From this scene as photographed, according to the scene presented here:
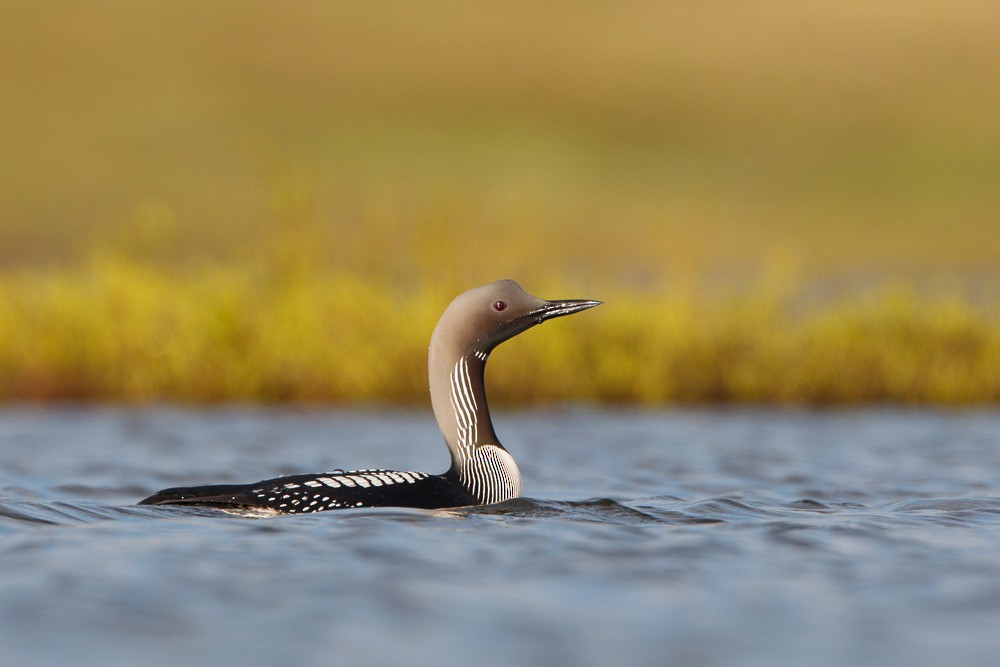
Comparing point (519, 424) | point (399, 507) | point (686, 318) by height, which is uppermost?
point (686, 318)

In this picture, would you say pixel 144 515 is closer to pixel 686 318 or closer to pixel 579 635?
pixel 579 635

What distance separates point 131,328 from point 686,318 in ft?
14.2

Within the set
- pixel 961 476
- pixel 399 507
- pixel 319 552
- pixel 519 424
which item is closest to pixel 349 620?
pixel 319 552

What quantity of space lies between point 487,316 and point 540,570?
73.6 inches

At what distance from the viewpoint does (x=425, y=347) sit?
11672mm

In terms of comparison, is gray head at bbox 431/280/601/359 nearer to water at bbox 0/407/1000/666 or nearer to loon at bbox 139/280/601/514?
loon at bbox 139/280/601/514

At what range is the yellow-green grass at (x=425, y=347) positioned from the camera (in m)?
11.9

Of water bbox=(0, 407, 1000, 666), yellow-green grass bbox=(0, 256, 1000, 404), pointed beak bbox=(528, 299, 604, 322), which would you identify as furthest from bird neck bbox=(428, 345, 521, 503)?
yellow-green grass bbox=(0, 256, 1000, 404)

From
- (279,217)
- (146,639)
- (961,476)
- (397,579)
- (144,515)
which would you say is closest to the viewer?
(146,639)

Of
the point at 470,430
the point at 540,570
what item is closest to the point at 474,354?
the point at 470,430

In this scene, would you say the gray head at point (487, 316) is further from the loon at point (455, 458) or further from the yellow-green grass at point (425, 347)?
the yellow-green grass at point (425, 347)

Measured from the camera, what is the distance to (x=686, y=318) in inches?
481

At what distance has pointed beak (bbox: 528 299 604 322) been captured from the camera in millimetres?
6461

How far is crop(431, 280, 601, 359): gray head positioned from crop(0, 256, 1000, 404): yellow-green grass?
5.00 meters
